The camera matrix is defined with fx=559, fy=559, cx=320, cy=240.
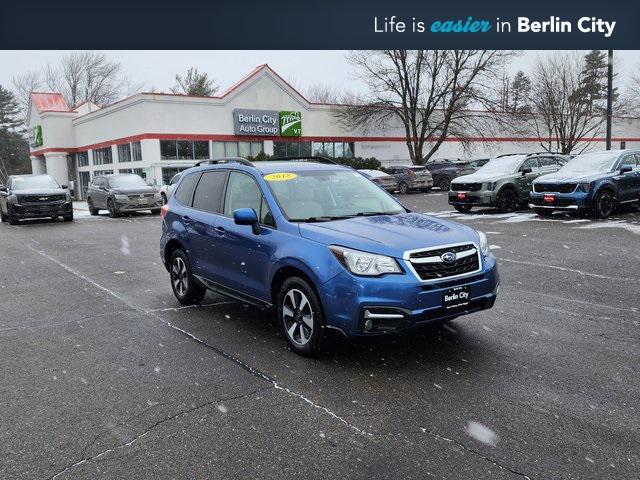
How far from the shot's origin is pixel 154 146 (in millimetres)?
33688

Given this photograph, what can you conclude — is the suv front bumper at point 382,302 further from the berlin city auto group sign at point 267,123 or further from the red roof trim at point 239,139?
the berlin city auto group sign at point 267,123

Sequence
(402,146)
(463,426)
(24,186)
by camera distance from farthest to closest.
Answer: (402,146)
(24,186)
(463,426)

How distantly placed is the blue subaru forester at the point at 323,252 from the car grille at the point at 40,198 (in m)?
15.3

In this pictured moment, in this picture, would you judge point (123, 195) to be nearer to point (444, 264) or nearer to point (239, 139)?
point (239, 139)

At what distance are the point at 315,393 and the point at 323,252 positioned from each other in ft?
3.81

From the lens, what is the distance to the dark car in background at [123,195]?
71.0 feet

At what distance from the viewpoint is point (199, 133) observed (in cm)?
3500

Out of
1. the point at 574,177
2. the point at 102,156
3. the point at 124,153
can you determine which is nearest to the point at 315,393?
the point at 574,177

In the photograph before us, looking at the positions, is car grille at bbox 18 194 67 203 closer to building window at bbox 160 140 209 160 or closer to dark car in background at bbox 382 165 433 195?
building window at bbox 160 140 209 160

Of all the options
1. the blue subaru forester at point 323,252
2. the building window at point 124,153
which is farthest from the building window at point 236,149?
the blue subaru forester at point 323,252

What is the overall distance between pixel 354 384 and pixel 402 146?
41.3 meters

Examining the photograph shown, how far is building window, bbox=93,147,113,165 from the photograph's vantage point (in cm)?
3990

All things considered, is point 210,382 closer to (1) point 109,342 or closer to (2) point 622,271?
(1) point 109,342
